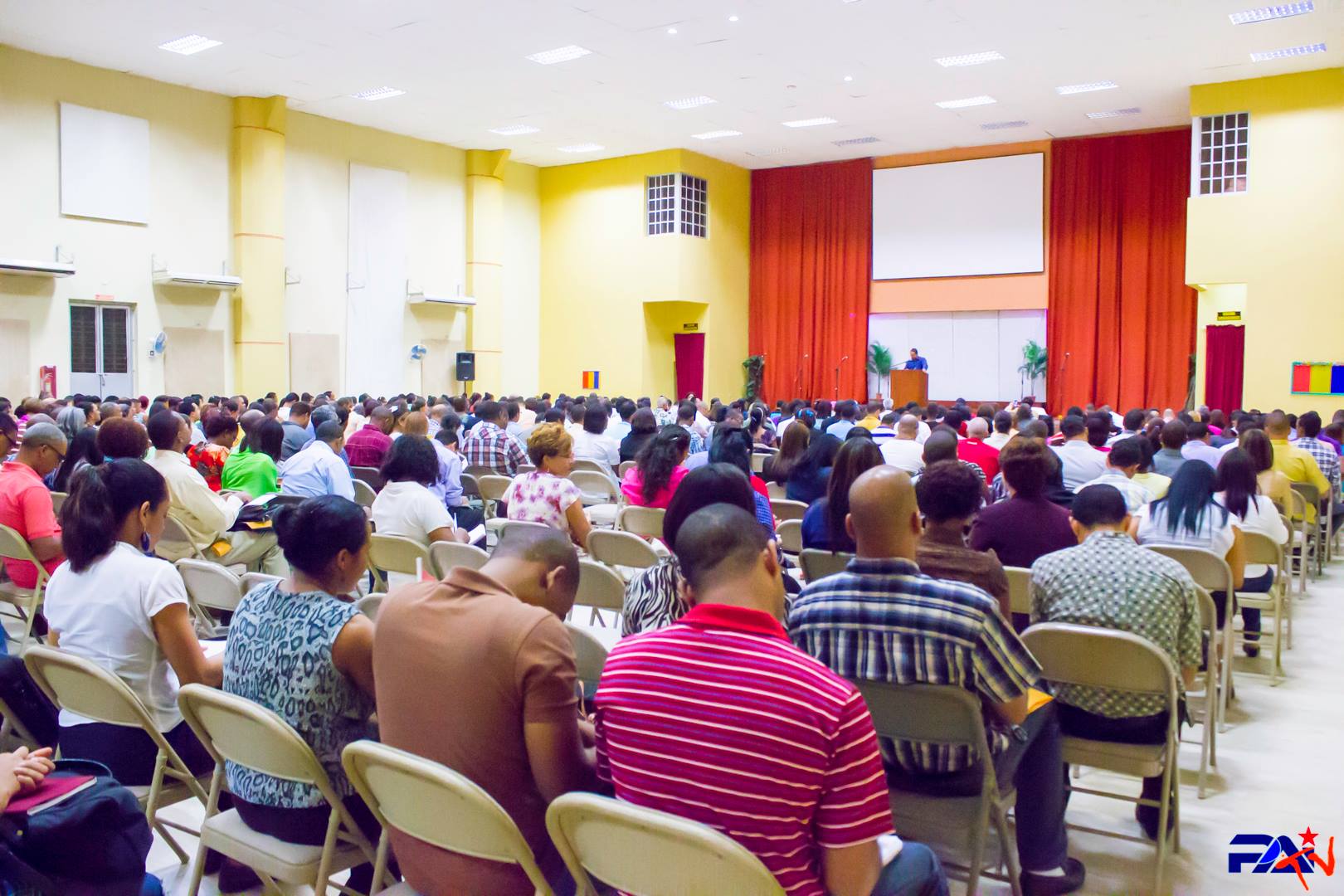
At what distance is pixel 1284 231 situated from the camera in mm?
14070

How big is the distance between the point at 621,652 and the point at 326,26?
1268 centimetres

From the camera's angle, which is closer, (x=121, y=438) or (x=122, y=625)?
(x=122, y=625)

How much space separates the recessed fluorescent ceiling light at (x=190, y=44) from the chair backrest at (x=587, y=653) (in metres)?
12.9

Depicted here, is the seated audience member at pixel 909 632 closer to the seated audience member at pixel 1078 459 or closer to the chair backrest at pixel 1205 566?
the chair backrest at pixel 1205 566

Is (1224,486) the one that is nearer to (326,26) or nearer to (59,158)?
(326,26)

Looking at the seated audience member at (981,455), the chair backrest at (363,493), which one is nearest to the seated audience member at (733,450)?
the seated audience member at (981,455)

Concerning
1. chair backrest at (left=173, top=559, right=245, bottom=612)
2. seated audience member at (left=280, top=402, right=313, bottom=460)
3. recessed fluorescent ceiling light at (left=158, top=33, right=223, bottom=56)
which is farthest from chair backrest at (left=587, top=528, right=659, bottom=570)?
recessed fluorescent ceiling light at (left=158, top=33, right=223, bottom=56)

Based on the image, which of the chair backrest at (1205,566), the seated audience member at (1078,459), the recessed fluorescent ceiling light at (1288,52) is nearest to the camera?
the chair backrest at (1205,566)

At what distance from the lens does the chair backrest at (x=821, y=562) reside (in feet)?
13.6

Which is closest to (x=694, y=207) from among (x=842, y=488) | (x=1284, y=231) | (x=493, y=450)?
(x=1284, y=231)

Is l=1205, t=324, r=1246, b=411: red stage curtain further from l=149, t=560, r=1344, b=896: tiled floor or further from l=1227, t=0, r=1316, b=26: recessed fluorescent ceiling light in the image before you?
l=149, t=560, r=1344, b=896: tiled floor

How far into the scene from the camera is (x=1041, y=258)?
18.3 meters

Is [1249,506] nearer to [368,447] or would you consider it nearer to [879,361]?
[368,447]

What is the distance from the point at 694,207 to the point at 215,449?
47.8 feet
